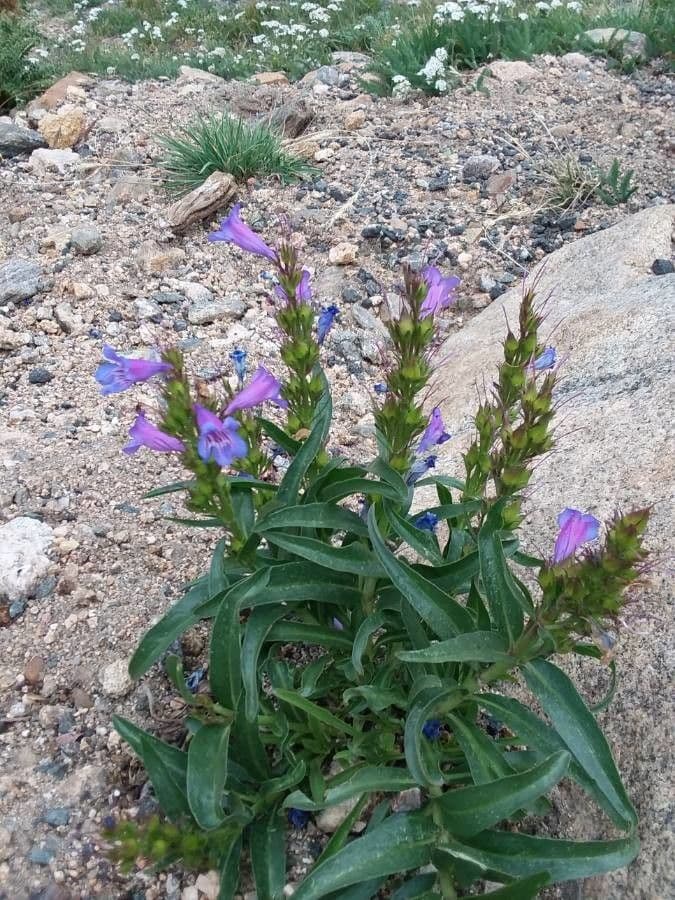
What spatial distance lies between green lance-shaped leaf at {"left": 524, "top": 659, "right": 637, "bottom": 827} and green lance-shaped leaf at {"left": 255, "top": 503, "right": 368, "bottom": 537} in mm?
565

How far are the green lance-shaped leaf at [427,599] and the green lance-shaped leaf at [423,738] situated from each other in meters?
0.14

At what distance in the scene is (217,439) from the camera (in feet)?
5.17

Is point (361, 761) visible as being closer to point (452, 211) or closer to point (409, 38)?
point (452, 211)

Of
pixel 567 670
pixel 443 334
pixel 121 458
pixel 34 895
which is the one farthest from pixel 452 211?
pixel 34 895

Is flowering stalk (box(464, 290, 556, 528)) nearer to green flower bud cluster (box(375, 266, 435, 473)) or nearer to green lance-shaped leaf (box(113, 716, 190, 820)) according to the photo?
green flower bud cluster (box(375, 266, 435, 473))

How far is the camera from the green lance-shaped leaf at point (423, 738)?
1674 millimetres

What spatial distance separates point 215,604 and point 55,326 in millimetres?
2888

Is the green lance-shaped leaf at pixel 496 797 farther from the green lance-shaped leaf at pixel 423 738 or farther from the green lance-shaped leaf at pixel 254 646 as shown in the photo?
the green lance-shaped leaf at pixel 254 646

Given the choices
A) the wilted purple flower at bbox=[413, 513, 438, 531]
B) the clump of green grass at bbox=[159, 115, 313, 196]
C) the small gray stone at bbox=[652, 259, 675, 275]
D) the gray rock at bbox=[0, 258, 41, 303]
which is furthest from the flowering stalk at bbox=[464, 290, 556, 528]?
the clump of green grass at bbox=[159, 115, 313, 196]

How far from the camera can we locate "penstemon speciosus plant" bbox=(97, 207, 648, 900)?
5.20ft

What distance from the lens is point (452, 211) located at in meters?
5.23

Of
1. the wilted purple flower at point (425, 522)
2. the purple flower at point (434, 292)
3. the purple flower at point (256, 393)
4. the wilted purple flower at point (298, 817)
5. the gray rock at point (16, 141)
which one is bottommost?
the wilted purple flower at point (298, 817)

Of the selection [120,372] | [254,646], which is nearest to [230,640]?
[254,646]

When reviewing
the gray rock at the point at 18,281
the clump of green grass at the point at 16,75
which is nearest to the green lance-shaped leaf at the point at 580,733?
the gray rock at the point at 18,281
